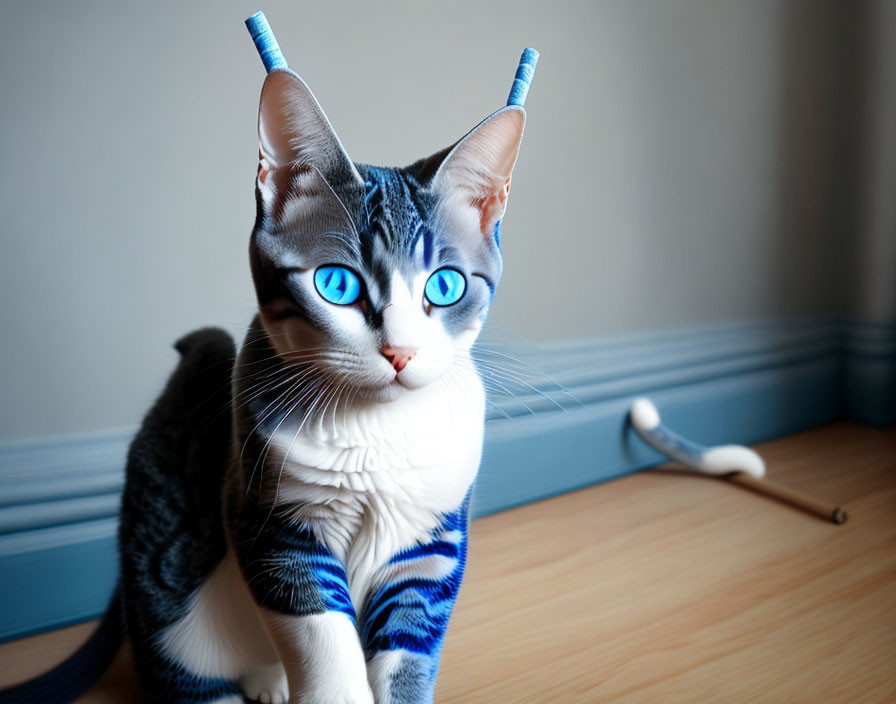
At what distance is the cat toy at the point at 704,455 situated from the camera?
122 centimetres

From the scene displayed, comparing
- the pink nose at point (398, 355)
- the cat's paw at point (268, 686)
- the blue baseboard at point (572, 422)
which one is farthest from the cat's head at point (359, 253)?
the cat's paw at point (268, 686)

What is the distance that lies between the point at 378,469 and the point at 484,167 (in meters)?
0.24

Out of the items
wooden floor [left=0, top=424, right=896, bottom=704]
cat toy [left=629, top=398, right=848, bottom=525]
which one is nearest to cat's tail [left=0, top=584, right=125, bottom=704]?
wooden floor [left=0, top=424, right=896, bottom=704]

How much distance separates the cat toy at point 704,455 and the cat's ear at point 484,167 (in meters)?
0.75

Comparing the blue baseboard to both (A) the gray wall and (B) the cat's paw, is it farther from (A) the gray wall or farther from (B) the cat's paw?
(B) the cat's paw

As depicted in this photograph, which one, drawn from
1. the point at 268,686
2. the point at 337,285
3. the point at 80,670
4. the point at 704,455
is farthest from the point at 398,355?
the point at 704,455

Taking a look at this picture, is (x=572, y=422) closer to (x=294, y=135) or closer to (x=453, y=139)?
(x=453, y=139)

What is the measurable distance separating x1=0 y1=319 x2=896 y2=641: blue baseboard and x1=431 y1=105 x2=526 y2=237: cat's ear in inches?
5.0

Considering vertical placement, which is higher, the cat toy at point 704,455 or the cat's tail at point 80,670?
the cat's tail at point 80,670

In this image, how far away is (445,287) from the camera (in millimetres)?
538

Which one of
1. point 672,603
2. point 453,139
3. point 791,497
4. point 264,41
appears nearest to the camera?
point 264,41

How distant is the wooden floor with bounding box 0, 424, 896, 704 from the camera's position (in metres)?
0.75

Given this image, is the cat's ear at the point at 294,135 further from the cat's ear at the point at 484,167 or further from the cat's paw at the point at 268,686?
the cat's paw at the point at 268,686

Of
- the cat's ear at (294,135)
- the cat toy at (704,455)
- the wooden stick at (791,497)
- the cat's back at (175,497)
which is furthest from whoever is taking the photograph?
the cat toy at (704,455)
